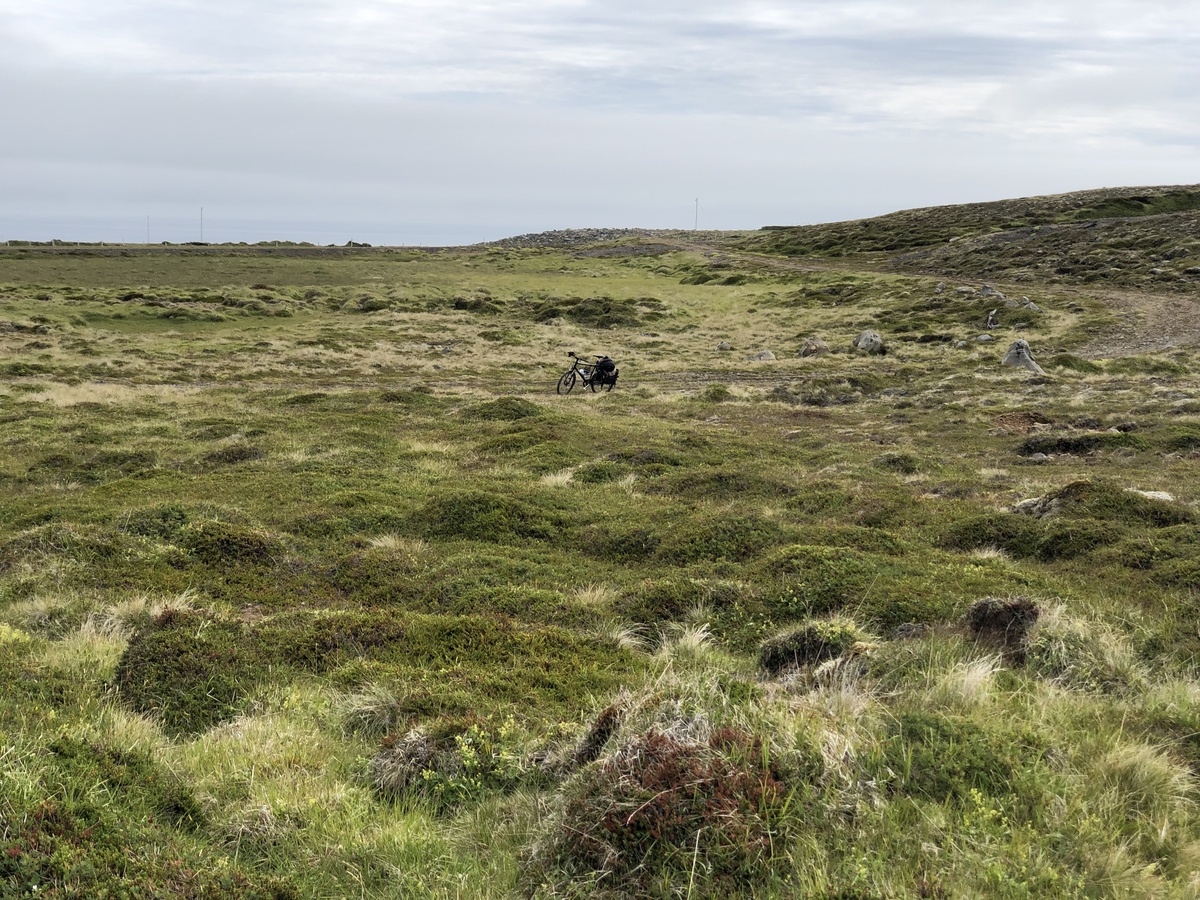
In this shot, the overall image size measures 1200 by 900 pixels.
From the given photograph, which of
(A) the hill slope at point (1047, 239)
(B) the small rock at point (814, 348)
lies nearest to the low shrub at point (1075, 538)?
(B) the small rock at point (814, 348)

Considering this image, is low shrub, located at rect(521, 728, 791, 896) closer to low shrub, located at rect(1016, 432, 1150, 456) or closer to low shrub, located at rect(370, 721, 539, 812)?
low shrub, located at rect(370, 721, 539, 812)

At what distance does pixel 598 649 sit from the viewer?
685 centimetres

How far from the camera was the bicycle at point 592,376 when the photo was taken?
31.0 meters

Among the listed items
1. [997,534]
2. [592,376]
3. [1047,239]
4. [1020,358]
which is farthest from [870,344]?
[1047,239]

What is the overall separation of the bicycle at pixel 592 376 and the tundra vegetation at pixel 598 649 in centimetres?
543

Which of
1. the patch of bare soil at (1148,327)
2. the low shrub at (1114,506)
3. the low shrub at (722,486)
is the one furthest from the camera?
the patch of bare soil at (1148,327)

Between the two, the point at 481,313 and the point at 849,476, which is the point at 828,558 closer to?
the point at 849,476

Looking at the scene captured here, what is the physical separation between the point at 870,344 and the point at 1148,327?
14.5m

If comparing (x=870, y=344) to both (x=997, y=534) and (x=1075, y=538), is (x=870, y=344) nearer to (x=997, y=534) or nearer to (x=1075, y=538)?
(x=997, y=534)

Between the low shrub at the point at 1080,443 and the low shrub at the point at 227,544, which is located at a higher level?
the low shrub at the point at 1080,443

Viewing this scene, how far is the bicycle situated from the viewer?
30984 mm

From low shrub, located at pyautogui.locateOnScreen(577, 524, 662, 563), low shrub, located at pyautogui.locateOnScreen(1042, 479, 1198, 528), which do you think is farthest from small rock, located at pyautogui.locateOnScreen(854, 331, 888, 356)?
low shrub, located at pyautogui.locateOnScreen(577, 524, 662, 563)

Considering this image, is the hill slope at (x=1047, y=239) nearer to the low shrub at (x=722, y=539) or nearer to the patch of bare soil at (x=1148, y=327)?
the patch of bare soil at (x=1148, y=327)

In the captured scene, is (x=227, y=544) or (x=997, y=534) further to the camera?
(x=997, y=534)
